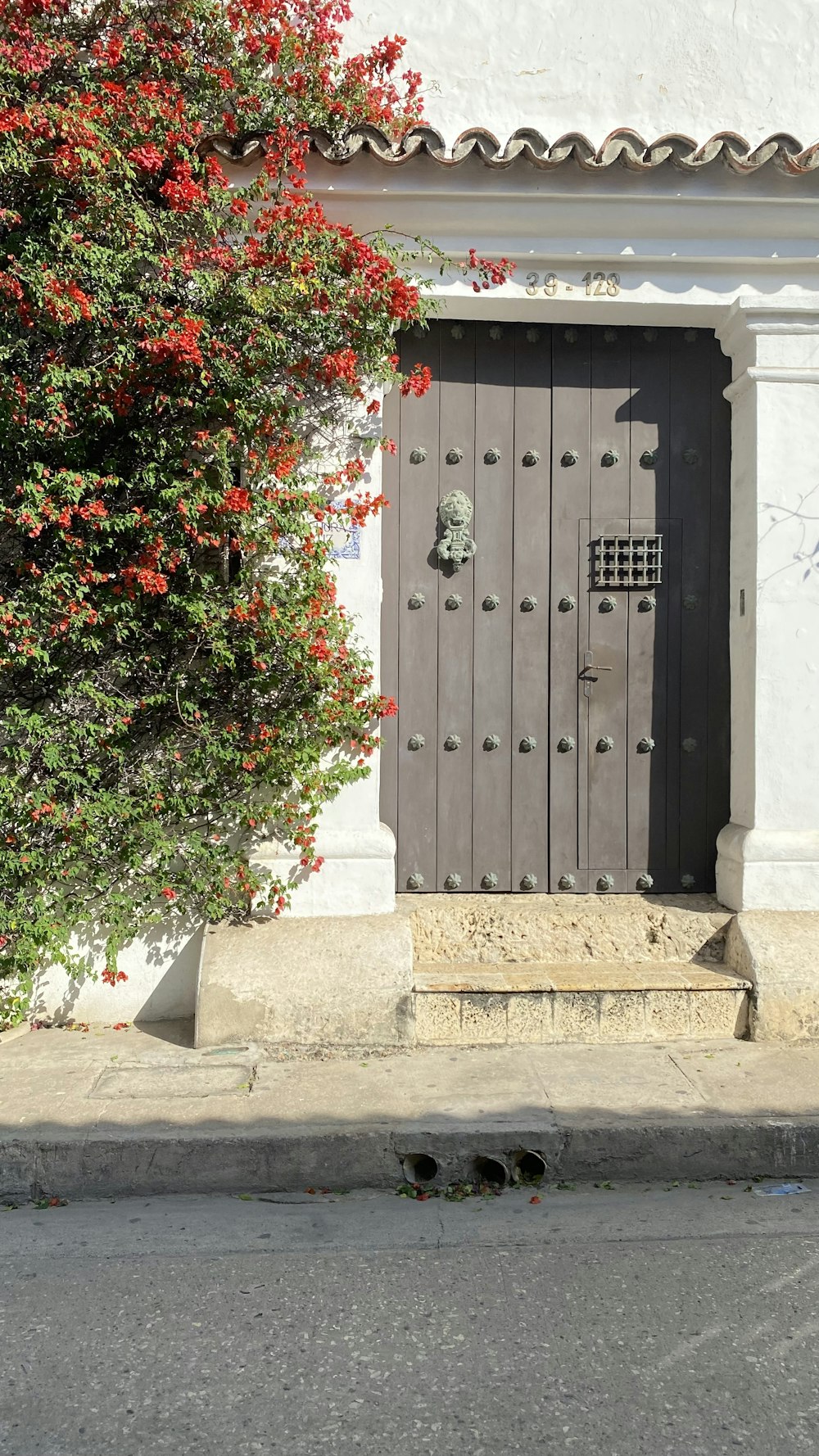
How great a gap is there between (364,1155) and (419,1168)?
7.8 inches

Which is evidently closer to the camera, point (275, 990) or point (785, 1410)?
point (785, 1410)

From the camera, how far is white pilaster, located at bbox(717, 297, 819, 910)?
4.82m

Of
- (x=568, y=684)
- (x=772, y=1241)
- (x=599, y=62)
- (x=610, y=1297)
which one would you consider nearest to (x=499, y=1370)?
(x=610, y=1297)

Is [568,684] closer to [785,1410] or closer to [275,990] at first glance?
[275,990]

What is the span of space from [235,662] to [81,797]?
83cm

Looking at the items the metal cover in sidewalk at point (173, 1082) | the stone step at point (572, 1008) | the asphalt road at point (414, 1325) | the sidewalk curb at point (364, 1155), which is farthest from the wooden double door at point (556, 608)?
the asphalt road at point (414, 1325)

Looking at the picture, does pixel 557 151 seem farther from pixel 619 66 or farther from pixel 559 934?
pixel 559 934

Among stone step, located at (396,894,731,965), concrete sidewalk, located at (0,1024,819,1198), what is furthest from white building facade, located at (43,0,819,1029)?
concrete sidewalk, located at (0,1024,819,1198)

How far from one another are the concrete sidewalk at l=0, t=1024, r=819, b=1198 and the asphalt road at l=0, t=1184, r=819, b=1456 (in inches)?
4.1

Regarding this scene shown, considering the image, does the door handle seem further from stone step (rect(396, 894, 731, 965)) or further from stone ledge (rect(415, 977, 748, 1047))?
stone ledge (rect(415, 977, 748, 1047))

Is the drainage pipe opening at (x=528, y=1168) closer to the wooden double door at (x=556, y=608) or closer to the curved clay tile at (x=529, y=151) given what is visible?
the wooden double door at (x=556, y=608)

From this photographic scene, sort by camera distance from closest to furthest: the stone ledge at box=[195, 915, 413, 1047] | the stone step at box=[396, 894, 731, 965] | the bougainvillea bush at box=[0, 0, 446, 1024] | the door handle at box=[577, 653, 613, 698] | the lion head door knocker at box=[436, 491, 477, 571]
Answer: the bougainvillea bush at box=[0, 0, 446, 1024] < the stone ledge at box=[195, 915, 413, 1047] < the stone step at box=[396, 894, 731, 965] < the lion head door knocker at box=[436, 491, 477, 571] < the door handle at box=[577, 653, 613, 698]

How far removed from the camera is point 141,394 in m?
4.25

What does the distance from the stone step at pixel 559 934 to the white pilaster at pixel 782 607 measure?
0.88 feet
